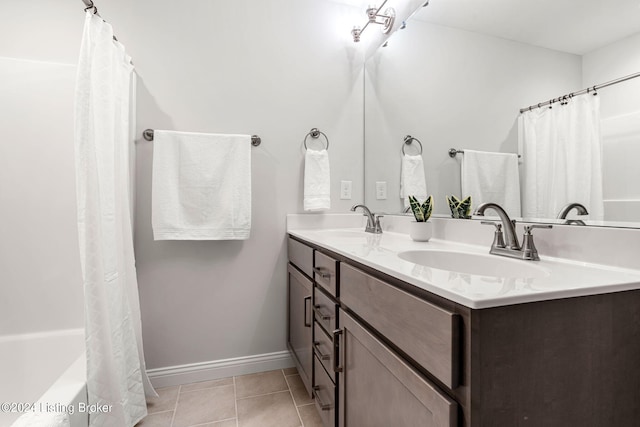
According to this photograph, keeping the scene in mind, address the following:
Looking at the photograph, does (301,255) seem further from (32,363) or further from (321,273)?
(32,363)

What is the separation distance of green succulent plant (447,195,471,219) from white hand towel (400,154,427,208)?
20 centimetres

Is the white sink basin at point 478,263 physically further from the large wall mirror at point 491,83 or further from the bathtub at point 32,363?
the bathtub at point 32,363

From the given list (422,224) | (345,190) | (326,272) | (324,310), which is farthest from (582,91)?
(345,190)

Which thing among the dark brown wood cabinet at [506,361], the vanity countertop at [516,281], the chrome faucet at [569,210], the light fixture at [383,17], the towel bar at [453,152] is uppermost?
the light fixture at [383,17]

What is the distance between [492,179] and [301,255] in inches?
34.7

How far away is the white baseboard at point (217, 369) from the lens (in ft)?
5.31

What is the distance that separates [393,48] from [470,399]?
1.75 meters

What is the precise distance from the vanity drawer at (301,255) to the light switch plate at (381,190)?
589 millimetres

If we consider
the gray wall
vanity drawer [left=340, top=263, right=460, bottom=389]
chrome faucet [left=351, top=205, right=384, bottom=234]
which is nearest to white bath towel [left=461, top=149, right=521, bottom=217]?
chrome faucet [left=351, top=205, right=384, bottom=234]

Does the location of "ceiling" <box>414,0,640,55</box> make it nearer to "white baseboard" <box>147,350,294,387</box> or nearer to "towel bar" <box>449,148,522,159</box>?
"towel bar" <box>449,148,522,159</box>

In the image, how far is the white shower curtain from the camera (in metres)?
1.07

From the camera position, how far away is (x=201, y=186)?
1590mm

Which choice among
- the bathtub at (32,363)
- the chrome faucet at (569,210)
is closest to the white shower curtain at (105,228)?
the bathtub at (32,363)

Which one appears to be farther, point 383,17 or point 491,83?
point 383,17
